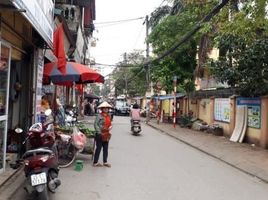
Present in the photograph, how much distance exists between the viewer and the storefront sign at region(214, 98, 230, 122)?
23.5m

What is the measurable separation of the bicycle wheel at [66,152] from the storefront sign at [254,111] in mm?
9231

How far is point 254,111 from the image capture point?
64.0ft

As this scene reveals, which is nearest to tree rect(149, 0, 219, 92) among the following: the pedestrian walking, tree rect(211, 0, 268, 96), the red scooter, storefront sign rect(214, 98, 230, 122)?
storefront sign rect(214, 98, 230, 122)

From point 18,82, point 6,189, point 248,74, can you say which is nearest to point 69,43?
point 248,74

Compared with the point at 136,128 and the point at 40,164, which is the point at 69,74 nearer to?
the point at 40,164

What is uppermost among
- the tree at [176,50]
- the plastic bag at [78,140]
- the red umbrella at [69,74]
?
the tree at [176,50]

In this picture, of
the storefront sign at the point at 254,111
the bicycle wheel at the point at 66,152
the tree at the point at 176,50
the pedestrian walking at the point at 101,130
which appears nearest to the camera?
the bicycle wheel at the point at 66,152

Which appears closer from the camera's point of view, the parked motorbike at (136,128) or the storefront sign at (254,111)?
the storefront sign at (254,111)

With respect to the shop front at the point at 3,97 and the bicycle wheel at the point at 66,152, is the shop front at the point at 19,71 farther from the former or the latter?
the bicycle wheel at the point at 66,152

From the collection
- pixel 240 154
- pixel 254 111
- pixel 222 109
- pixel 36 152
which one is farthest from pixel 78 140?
pixel 222 109

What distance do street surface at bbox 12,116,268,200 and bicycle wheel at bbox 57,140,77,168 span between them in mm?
367

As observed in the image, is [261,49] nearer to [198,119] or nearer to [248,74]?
[248,74]

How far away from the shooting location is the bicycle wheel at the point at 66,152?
1196 centimetres

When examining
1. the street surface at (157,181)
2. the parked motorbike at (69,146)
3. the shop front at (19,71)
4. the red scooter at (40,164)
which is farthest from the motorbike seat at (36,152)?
the parked motorbike at (69,146)
